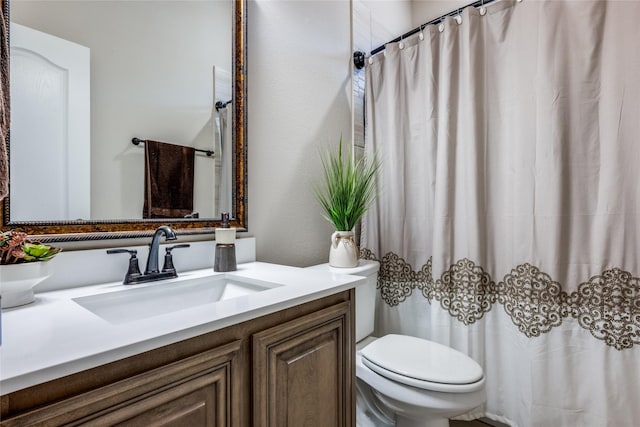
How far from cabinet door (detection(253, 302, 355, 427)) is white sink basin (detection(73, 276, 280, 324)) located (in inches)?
7.0

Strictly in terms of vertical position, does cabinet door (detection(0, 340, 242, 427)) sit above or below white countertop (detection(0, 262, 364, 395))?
below

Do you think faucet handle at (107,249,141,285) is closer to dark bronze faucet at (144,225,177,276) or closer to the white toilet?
dark bronze faucet at (144,225,177,276)

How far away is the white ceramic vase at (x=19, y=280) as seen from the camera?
674 mm

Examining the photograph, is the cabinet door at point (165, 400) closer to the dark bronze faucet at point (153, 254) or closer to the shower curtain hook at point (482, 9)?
the dark bronze faucet at point (153, 254)

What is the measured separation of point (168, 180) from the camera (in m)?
1.15

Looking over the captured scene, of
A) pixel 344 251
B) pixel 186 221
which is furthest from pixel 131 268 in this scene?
pixel 344 251

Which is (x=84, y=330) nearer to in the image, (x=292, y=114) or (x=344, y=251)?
(x=344, y=251)

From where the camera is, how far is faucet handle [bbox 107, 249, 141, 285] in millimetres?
941

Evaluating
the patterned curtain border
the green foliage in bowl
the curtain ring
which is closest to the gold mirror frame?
the green foliage in bowl

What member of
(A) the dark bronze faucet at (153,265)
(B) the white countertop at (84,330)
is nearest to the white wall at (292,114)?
(A) the dark bronze faucet at (153,265)

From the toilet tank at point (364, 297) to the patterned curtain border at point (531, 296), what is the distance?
0.74ft

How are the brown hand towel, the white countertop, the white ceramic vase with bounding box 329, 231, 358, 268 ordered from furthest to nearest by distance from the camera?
the white ceramic vase with bounding box 329, 231, 358, 268
the brown hand towel
the white countertop

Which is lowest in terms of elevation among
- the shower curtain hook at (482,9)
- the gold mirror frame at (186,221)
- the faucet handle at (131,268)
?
the faucet handle at (131,268)

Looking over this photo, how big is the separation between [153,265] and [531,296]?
139 centimetres
